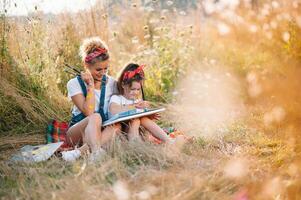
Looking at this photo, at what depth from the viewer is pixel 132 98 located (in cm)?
439

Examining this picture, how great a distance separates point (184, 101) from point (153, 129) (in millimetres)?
1923

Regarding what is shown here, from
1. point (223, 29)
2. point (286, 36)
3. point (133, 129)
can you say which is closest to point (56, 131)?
point (133, 129)

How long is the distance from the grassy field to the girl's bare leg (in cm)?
24

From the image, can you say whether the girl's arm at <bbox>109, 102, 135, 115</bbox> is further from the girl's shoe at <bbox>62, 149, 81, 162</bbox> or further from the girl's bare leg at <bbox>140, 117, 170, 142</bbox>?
the girl's shoe at <bbox>62, 149, 81, 162</bbox>

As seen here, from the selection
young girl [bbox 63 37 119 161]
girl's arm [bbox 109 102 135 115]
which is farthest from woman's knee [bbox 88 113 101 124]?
girl's arm [bbox 109 102 135 115]

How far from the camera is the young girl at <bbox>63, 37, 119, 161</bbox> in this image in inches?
159

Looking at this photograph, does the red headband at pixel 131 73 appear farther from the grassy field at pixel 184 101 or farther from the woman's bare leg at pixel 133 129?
the grassy field at pixel 184 101

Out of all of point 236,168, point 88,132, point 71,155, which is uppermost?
point 88,132

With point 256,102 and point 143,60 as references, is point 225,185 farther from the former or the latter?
point 143,60

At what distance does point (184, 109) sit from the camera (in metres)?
5.68

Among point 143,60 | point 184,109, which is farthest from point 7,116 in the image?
point 143,60

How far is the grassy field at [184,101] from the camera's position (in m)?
3.23

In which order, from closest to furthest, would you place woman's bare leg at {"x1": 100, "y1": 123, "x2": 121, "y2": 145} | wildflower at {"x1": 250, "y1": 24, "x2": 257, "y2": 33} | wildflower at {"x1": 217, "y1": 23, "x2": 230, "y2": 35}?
Result: woman's bare leg at {"x1": 100, "y1": 123, "x2": 121, "y2": 145} < wildflower at {"x1": 250, "y1": 24, "x2": 257, "y2": 33} < wildflower at {"x1": 217, "y1": 23, "x2": 230, "y2": 35}

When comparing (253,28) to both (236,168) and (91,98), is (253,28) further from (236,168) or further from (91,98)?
(236,168)
